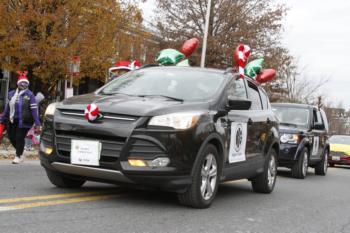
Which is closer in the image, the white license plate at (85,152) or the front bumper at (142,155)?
the front bumper at (142,155)

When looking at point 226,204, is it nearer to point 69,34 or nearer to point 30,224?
point 30,224

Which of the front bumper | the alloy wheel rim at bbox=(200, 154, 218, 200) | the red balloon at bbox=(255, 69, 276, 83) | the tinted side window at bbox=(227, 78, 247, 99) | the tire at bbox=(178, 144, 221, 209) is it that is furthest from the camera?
the red balloon at bbox=(255, 69, 276, 83)

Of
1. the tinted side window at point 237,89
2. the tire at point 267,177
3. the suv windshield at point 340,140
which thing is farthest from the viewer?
the suv windshield at point 340,140

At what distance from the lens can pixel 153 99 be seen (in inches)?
257

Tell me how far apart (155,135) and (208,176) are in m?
1.03

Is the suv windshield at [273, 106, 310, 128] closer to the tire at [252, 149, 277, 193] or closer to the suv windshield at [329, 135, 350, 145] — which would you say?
the tire at [252, 149, 277, 193]

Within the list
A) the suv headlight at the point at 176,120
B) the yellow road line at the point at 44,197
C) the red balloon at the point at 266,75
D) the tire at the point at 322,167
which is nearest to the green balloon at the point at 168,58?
the red balloon at the point at 266,75

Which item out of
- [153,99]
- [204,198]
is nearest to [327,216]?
[204,198]

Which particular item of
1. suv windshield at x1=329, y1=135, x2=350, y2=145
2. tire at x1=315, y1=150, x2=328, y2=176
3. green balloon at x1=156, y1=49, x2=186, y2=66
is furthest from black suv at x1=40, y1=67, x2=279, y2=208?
suv windshield at x1=329, y1=135, x2=350, y2=145

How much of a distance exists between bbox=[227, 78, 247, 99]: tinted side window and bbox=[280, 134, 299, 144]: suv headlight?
5.12 m

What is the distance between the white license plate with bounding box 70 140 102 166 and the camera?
5.96 meters

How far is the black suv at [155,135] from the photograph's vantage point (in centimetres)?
587

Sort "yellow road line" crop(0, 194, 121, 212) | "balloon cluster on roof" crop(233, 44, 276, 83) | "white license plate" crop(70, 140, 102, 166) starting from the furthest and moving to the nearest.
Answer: "balloon cluster on roof" crop(233, 44, 276, 83), "white license plate" crop(70, 140, 102, 166), "yellow road line" crop(0, 194, 121, 212)

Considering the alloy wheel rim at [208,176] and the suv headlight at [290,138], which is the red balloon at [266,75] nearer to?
the suv headlight at [290,138]
